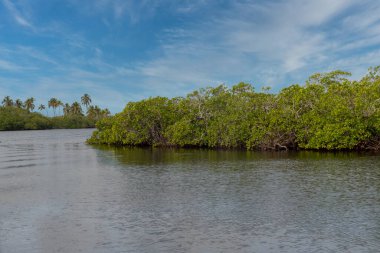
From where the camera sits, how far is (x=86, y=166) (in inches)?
1265

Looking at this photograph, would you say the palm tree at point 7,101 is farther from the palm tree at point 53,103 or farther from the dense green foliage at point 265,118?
the dense green foliage at point 265,118

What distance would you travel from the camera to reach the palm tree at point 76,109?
174575 mm

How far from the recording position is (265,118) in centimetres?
4334

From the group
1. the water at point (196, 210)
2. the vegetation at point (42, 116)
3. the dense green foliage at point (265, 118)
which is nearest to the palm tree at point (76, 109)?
the vegetation at point (42, 116)

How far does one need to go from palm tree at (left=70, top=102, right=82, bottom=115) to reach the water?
151 meters

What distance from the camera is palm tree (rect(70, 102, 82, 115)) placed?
17457 centimetres

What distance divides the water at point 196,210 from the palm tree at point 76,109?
5953 inches

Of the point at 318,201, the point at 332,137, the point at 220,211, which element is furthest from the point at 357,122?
the point at 220,211

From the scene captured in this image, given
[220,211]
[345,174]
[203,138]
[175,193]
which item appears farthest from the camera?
[203,138]

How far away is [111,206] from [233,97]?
110 feet

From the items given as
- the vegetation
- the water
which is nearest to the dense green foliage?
the water

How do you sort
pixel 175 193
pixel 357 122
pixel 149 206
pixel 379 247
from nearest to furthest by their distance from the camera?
pixel 379 247
pixel 149 206
pixel 175 193
pixel 357 122

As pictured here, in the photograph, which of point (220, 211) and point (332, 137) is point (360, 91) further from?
point (220, 211)

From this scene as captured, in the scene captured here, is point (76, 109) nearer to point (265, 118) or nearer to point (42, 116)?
point (42, 116)
